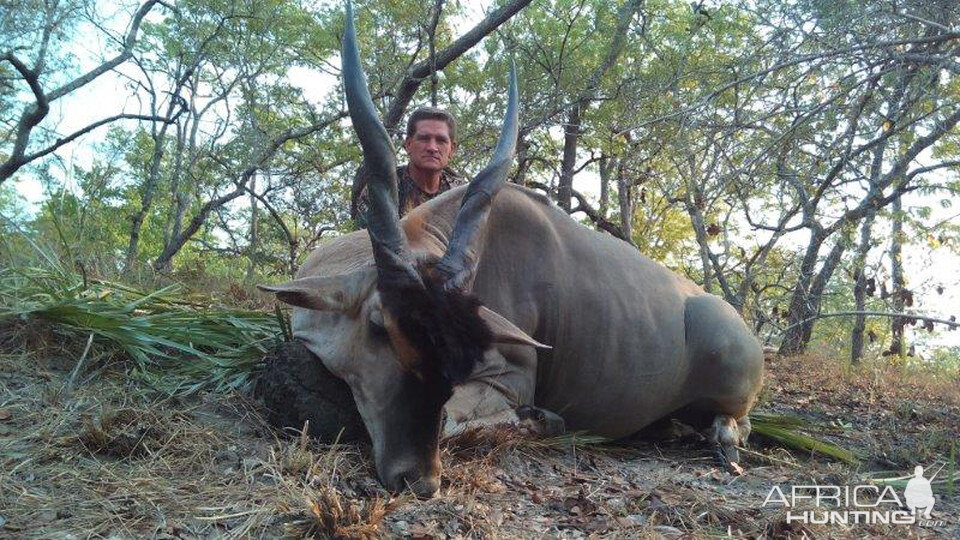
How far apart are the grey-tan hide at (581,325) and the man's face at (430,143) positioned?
124cm

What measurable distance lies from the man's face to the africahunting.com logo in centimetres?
329

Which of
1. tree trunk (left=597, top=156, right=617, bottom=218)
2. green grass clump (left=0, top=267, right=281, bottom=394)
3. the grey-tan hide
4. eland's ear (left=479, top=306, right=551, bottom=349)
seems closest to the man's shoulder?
the grey-tan hide

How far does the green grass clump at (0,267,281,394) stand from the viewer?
13.4ft

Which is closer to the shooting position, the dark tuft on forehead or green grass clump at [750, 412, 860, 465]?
the dark tuft on forehead

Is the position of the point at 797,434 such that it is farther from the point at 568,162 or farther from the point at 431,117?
the point at 568,162

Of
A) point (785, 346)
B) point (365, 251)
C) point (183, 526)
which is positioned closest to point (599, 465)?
point (365, 251)

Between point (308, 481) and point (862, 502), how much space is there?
2514 mm

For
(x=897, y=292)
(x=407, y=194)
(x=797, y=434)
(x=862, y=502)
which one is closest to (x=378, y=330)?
(x=862, y=502)

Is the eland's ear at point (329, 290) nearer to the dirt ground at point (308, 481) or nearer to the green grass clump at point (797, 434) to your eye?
the dirt ground at point (308, 481)

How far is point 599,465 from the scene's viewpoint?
13.5 ft

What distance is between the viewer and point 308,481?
2.93 m

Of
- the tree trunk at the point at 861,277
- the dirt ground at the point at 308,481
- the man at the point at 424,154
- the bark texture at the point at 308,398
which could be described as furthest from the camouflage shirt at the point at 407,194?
the tree trunk at the point at 861,277

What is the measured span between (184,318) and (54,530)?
7.59 feet

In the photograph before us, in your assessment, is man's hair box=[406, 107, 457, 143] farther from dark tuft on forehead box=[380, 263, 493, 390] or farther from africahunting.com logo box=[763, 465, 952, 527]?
africahunting.com logo box=[763, 465, 952, 527]
